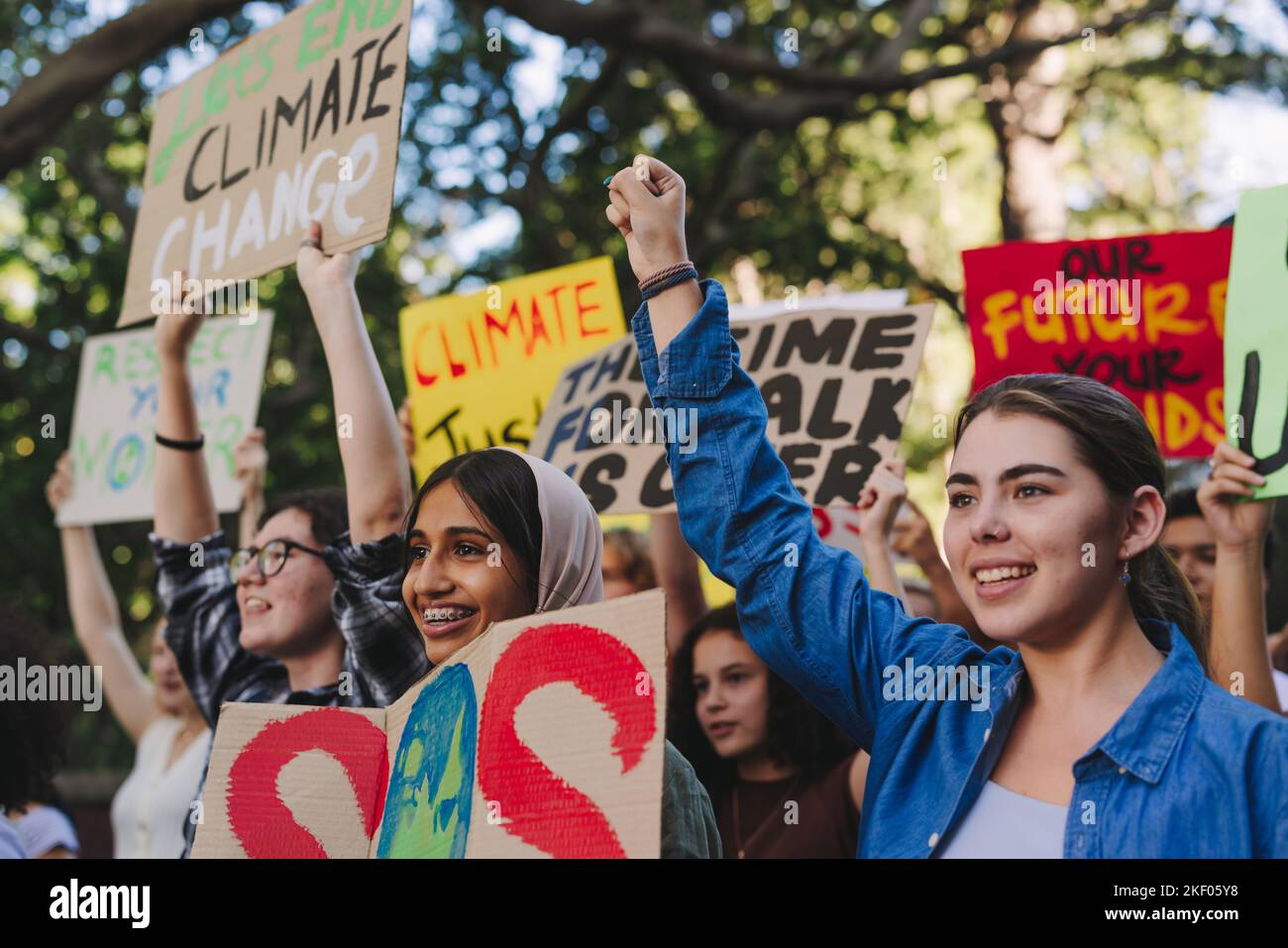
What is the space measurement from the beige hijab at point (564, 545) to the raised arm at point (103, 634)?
272 centimetres

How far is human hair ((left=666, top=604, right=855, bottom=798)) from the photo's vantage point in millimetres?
3637

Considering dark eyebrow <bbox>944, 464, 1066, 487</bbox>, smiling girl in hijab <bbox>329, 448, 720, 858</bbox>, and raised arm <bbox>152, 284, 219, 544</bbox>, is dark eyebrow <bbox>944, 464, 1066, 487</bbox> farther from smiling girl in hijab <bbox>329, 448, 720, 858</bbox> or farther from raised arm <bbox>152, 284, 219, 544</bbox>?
raised arm <bbox>152, 284, 219, 544</bbox>

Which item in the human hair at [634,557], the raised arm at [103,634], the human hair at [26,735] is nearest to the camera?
the human hair at [26,735]

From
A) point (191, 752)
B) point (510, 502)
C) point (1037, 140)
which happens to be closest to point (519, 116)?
point (1037, 140)

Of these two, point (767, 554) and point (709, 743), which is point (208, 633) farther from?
point (767, 554)

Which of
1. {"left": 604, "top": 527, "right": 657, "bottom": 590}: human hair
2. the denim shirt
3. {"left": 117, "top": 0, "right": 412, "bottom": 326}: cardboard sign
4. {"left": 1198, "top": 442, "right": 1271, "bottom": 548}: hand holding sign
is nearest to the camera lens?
the denim shirt

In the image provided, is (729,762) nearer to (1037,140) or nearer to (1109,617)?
(1109,617)

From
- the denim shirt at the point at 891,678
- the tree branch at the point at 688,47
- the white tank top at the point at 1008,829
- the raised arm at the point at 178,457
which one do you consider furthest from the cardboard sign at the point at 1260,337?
the tree branch at the point at 688,47

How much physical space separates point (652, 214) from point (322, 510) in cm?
141

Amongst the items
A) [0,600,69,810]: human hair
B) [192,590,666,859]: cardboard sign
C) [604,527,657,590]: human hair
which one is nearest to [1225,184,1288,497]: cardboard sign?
[192,590,666,859]: cardboard sign

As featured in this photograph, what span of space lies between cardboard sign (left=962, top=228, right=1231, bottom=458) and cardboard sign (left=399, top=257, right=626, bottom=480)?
3.57 feet

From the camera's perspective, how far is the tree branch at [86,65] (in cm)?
561

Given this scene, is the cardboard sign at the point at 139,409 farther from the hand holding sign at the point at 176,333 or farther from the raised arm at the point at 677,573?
the raised arm at the point at 677,573

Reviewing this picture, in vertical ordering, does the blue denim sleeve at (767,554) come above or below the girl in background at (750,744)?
above
